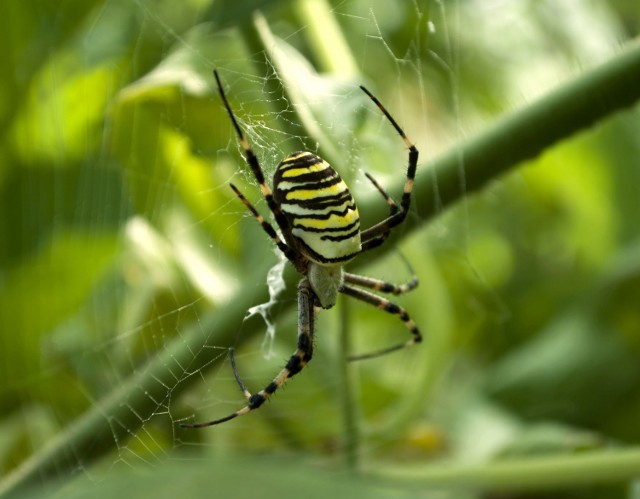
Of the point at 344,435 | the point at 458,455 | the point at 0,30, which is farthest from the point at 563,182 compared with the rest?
the point at 0,30

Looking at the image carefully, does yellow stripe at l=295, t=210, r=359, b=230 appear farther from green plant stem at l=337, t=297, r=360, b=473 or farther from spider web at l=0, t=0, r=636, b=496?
green plant stem at l=337, t=297, r=360, b=473

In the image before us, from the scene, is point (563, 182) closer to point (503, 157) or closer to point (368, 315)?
point (368, 315)

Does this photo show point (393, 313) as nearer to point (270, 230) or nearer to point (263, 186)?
point (270, 230)

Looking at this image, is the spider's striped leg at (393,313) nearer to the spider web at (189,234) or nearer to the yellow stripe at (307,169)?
the spider web at (189,234)

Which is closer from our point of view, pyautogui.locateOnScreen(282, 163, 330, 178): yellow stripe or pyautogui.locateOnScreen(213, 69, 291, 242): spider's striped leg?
pyautogui.locateOnScreen(282, 163, 330, 178): yellow stripe

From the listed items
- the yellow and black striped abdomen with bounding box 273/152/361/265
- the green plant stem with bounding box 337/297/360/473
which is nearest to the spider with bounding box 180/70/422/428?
the yellow and black striped abdomen with bounding box 273/152/361/265

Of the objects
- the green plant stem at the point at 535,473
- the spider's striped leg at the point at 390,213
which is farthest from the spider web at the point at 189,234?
the green plant stem at the point at 535,473
